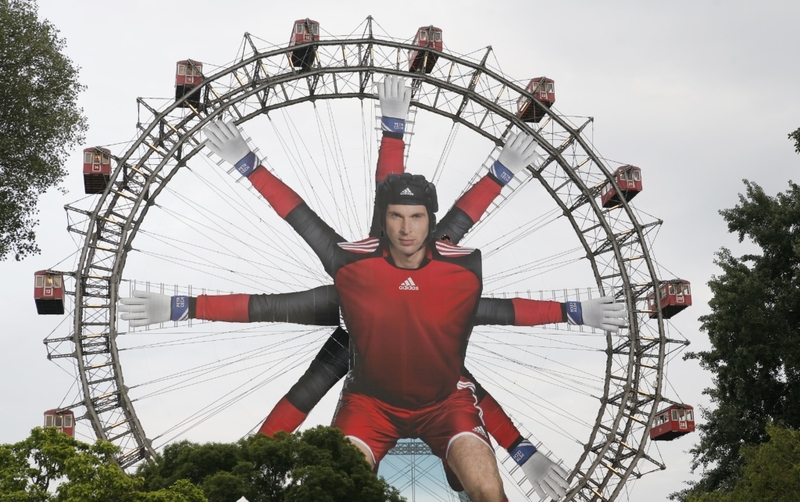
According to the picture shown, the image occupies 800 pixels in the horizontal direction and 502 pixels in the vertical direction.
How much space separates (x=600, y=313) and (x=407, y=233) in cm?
869

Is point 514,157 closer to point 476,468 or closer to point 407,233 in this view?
point 407,233

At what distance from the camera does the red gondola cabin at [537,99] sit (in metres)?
47.5

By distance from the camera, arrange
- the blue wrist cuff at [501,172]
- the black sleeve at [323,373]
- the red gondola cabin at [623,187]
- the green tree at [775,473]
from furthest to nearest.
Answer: the red gondola cabin at [623,187] < the blue wrist cuff at [501,172] < the black sleeve at [323,373] < the green tree at [775,473]

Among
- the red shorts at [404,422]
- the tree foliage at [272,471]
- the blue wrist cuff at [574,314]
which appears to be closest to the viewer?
the tree foliage at [272,471]

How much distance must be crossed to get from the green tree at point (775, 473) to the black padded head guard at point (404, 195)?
15.4 m

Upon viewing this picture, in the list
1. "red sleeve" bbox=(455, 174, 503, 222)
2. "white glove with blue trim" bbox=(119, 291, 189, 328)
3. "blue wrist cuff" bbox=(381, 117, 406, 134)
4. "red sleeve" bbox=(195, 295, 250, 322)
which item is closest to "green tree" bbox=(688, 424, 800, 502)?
"red sleeve" bbox=(455, 174, 503, 222)

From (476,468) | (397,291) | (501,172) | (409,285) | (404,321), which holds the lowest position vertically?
(476,468)

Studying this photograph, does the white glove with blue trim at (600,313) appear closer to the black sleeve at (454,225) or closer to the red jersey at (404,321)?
the red jersey at (404,321)

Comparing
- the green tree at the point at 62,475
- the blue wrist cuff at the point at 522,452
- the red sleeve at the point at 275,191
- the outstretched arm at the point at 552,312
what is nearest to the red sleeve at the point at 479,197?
the outstretched arm at the point at 552,312

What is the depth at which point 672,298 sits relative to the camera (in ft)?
152

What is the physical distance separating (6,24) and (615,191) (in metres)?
25.3

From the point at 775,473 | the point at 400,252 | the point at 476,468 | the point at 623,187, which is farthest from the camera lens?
the point at 623,187

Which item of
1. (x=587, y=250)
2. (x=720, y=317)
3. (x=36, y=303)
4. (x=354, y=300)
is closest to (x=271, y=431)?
(x=354, y=300)

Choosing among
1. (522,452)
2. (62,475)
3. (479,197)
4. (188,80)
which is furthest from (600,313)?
(62,475)
